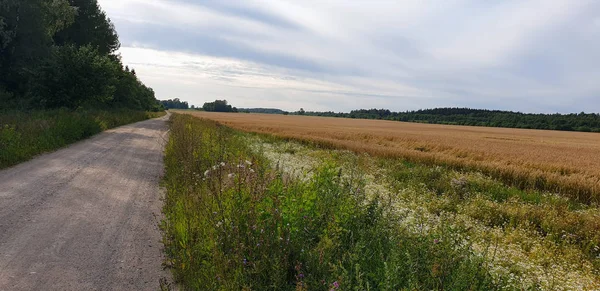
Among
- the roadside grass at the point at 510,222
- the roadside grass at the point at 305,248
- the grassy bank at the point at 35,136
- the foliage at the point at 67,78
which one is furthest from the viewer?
the foliage at the point at 67,78

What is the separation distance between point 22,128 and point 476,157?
886 inches

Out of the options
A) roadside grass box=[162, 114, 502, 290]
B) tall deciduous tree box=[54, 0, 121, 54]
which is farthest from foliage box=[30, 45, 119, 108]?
roadside grass box=[162, 114, 502, 290]

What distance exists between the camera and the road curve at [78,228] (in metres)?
3.96

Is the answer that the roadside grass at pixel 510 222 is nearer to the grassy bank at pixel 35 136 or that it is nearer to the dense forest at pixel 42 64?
the grassy bank at pixel 35 136

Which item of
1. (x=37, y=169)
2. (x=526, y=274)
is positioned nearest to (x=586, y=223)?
(x=526, y=274)

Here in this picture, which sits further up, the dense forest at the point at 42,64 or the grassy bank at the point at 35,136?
the dense forest at the point at 42,64

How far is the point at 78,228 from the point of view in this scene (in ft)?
17.5

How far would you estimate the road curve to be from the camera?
3.96m

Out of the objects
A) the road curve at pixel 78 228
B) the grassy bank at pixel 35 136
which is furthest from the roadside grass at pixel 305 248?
the grassy bank at pixel 35 136

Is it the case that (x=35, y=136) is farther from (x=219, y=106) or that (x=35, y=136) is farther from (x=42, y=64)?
(x=219, y=106)

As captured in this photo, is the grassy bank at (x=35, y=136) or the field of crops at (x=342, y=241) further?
the grassy bank at (x=35, y=136)

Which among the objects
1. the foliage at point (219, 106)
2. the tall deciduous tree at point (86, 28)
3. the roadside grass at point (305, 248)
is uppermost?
the tall deciduous tree at point (86, 28)

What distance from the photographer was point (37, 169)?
9031mm

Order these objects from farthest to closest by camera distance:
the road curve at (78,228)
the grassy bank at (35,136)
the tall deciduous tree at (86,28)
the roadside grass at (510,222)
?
1. the tall deciduous tree at (86,28)
2. the grassy bank at (35,136)
3. the roadside grass at (510,222)
4. the road curve at (78,228)
